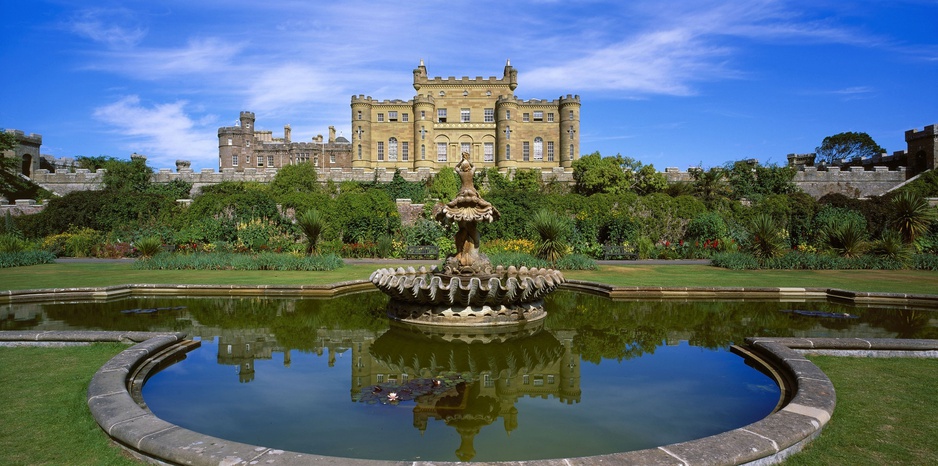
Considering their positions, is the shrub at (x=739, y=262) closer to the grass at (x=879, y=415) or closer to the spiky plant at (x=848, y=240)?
the spiky plant at (x=848, y=240)

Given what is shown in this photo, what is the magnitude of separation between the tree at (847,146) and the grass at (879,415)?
6802 cm

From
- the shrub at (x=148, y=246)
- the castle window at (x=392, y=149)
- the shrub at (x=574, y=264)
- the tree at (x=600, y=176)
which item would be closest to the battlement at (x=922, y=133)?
the tree at (x=600, y=176)

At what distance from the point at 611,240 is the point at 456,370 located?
1864 centimetres

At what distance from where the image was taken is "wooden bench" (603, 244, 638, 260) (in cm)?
2191

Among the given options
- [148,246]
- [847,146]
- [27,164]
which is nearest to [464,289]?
[148,246]

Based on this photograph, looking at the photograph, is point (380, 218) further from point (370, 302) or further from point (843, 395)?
point (843, 395)

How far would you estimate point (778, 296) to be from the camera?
1183cm

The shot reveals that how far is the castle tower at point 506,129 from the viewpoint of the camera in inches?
1896

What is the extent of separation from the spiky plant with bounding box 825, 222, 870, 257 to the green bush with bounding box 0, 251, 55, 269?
26.7 m

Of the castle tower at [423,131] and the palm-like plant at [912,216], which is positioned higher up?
the castle tower at [423,131]

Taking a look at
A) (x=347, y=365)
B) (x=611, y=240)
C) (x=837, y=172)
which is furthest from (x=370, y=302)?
(x=837, y=172)

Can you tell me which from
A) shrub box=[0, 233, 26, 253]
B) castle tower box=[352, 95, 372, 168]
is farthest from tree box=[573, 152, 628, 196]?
shrub box=[0, 233, 26, 253]

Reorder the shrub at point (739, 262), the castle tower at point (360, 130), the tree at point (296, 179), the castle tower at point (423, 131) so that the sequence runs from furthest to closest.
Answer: the castle tower at point (360, 130) < the castle tower at point (423, 131) < the tree at point (296, 179) < the shrub at point (739, 262)

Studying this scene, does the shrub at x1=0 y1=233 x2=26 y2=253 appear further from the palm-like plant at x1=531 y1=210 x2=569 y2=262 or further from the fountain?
the palm-like plant at x1=531 y1=210 x2=569 y2=262
